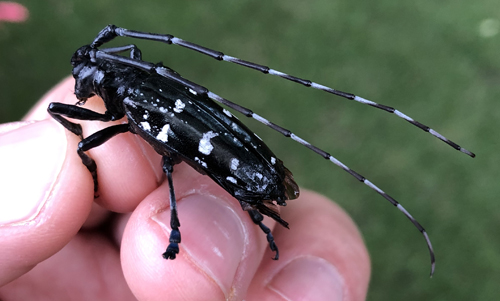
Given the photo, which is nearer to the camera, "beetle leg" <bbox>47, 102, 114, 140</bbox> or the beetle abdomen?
the beetle abdomen

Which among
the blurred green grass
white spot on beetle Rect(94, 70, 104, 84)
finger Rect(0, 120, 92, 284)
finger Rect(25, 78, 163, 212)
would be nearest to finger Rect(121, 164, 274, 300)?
finger Rect(25, 78, 163, 212)

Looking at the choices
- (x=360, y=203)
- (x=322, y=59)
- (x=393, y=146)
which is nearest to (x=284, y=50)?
(x=322, y=59)

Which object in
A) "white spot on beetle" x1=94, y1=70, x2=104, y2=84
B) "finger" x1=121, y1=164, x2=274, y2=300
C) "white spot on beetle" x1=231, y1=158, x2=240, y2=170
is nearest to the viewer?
"white spot on beetle" x1=231, y1=158, x2=240, y2=170

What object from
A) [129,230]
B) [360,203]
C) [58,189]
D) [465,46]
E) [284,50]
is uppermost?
[465,46]

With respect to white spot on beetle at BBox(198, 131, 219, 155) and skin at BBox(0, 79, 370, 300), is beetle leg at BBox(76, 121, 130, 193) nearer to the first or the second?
skin at BBox(0, 79, 370, 300)

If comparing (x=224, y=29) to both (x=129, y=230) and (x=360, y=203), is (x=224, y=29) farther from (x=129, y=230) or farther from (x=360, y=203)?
(x=129, y=230)

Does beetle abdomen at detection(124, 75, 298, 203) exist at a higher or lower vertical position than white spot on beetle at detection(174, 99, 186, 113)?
lower

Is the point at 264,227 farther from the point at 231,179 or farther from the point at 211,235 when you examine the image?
the point at 231,179
